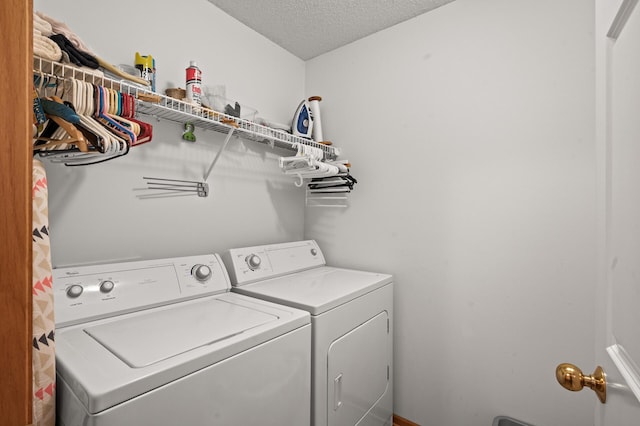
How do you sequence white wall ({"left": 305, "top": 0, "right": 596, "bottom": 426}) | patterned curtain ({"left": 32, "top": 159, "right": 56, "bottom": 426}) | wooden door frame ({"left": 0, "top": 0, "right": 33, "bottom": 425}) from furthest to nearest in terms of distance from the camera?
white wall ({"left": 305, "top": 0, "right": 596, "bottom": 426}), patterned curtain ({"left": 32, "top": 159, "right": 56, "bottom": 426}), wooden door frame ({"left": 0, "top": 0, "right": 33, "bottom": 425})

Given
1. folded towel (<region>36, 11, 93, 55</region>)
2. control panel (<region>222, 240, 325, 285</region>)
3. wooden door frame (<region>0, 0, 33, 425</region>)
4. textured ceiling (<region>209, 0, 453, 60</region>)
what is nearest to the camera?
wooden door frame (<region>0, 0, 33, 425</region>)

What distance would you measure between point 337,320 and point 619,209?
3.52 feet

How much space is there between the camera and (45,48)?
0.89 meters

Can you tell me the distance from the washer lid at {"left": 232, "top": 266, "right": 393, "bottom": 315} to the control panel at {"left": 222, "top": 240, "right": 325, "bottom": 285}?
0.14 feet

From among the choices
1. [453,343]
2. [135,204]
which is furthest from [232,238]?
[453,343]

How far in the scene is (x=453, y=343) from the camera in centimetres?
179

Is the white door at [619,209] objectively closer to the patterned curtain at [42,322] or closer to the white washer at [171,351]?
the white washer at [171,351]

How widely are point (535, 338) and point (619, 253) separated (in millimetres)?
1204

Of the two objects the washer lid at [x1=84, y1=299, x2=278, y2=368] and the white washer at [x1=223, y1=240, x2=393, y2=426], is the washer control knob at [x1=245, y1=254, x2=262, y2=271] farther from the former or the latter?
the washer lid at [x1=84, y1=299, x2=278, y2=368]

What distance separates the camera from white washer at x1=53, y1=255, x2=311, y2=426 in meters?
0.76

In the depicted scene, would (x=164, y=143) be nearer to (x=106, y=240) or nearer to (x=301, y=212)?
(x=106, y=240)

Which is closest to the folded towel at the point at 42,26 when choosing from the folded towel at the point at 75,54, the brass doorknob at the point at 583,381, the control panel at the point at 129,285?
the folded towel at the point at 75,54

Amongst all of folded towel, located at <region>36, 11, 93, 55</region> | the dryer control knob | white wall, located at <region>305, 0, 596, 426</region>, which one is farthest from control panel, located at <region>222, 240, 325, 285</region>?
folded towel, located at <region>36, 11, 93, 55</region>

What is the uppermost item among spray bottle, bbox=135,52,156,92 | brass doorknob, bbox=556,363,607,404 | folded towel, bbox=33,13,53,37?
spray bottle, bbox=135,52,156,92
